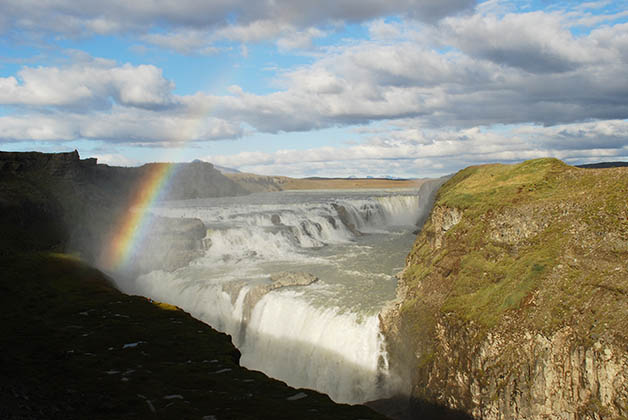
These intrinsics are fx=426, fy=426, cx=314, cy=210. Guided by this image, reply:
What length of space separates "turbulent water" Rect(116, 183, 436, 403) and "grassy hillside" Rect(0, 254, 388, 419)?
10284 millimetres

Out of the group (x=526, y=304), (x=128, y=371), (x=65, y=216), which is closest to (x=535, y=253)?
(x=526, y=304)

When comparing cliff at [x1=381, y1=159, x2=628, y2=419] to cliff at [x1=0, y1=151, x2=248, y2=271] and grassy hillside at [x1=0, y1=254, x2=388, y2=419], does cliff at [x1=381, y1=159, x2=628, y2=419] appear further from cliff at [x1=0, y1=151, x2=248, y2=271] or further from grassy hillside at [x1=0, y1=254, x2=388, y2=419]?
cliff at [x1=0, y1=151, x2=248, y2=271]

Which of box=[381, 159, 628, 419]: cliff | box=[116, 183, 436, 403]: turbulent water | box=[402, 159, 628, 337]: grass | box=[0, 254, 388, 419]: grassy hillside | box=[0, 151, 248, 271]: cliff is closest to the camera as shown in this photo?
box=[0, 254, 388, 419]: grassy hillside

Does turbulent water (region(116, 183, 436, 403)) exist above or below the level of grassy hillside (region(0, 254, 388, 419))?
below

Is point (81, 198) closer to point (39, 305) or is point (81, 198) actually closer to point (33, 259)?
point (33, 259)

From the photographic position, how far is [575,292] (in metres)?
13.9

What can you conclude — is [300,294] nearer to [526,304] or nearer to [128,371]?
[526,304]

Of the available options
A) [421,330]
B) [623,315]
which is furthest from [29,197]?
[623,315]

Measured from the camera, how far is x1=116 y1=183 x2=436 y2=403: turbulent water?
820 inches

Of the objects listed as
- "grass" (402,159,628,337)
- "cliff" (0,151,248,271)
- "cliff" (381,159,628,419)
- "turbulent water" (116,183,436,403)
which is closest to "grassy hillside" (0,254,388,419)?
"cliff" (381,159,628,419)

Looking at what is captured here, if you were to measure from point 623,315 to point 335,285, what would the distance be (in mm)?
17765

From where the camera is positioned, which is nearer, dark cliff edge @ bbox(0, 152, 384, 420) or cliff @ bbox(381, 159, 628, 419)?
dark cliff edge @ bbox(0, 152, 384, 420)

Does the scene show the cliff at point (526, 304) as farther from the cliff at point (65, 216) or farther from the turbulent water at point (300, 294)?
the cliff at point (65, 216)

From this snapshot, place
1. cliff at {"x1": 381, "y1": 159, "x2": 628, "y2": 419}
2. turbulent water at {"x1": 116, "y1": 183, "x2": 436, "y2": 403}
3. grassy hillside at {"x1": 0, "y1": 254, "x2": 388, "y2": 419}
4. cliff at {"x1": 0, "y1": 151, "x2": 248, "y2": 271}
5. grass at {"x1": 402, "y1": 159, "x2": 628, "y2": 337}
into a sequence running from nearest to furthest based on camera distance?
grassy hillside at {"x1": 0, "y1": 254, "x2": 388, "y2": 419} → cliff at {"x1": 381, "y1": 159, "x2": 628, "y2": 419} → grass at {"x1": 402, "y1": 159, "x2": 628, "y2": 337} → turbulent water at {"x1": 116, "y1": 183, "x2": 436, "y2": 403} → cliff at {"x1": 0, "y1": 151, "x2": 248, "y2": 271}
